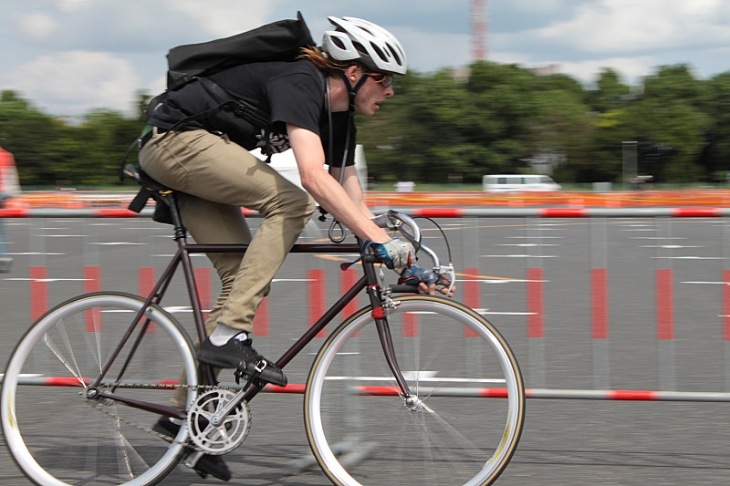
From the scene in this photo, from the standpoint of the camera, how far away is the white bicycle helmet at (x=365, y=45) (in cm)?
382

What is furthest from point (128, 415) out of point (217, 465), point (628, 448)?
point (628, 448)

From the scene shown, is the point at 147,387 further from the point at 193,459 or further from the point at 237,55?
the point at 237,55

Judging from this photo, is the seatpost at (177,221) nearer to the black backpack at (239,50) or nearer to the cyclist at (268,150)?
the cyclist at (268,150)

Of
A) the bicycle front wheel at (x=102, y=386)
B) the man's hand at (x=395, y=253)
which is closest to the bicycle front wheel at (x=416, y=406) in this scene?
the man's hand at (x=395, y=253)

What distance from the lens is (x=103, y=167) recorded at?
103812 mm

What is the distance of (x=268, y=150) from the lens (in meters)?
4.09

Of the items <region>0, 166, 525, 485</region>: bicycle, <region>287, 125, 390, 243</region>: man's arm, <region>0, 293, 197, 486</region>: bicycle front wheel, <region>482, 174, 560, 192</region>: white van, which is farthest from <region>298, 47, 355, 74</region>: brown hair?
<region>482, 174, 560, 192</region>: white van

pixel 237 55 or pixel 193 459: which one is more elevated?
pixel 237 55

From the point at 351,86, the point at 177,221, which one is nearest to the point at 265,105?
the point at 351,86

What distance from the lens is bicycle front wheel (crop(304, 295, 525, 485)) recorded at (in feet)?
12.5

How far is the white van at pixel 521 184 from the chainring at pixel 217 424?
51691 mm

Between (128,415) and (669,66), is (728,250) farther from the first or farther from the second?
(669,66)

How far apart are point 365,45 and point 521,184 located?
59258 millimetres

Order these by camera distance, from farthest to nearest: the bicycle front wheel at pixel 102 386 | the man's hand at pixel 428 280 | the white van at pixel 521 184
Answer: the white van at pixel 521 184 < the bicycle front wheel at pixel 102 386 < the man's hand at pixel 428 280
